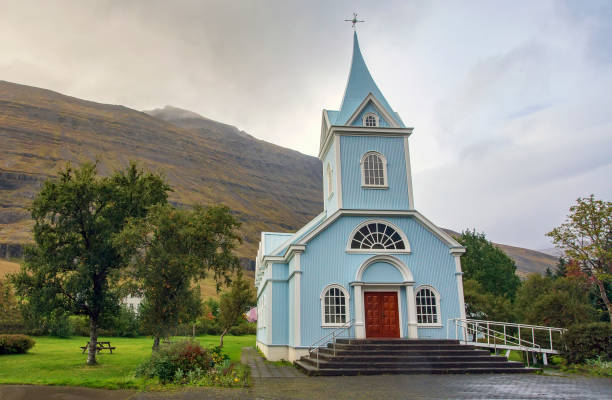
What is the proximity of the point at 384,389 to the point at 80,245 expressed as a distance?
1362 cm

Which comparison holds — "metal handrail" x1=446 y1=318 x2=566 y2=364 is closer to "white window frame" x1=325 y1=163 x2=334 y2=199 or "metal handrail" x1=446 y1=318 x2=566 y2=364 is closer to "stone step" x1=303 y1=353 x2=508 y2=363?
"stone step" x1=303 y1=353 x2=508 y2=363

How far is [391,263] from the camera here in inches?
813

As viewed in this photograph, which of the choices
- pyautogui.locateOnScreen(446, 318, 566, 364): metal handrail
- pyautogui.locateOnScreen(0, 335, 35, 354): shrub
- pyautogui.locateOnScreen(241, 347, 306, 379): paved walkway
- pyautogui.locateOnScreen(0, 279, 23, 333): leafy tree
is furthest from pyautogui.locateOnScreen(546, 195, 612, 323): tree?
pyautogui.locateOnScreen(0, 279, 23, 333): leafy tree

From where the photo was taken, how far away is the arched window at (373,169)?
22.3 m

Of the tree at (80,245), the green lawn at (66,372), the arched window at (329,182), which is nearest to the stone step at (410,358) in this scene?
the green lawn at (66,372)

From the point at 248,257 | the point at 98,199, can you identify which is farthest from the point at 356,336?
the point at 248,257

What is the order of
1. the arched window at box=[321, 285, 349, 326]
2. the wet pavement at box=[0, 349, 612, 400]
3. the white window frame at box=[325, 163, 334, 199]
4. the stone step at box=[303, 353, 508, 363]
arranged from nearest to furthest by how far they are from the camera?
the wet pavement at box=[0, 349, 612, 400] → the stone step at box=[303, 353, 508, 363] → the arched window at box=[321, 285, 349, 326] → the white window frame at box=[325, 163, 334, 199]

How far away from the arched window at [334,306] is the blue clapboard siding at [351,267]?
0.22 meters

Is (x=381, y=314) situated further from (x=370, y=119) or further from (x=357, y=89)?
(x=357, y=89)

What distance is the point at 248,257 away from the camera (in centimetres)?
13800

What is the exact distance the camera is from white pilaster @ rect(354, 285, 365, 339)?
1931 centimetres

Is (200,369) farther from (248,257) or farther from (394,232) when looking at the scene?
(248,257)

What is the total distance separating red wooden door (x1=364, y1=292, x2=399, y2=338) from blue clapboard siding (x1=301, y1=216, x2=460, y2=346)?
411mm

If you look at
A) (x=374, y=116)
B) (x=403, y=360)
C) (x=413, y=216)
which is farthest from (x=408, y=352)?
(x=374, y=116)
